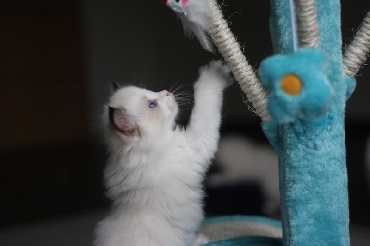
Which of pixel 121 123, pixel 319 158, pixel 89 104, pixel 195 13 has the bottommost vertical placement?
pixel 319 158

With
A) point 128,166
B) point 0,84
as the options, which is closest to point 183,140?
point 128,166

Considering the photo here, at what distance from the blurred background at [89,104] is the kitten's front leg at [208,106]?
1.83 ft

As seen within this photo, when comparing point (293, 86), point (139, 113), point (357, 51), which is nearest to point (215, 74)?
point (139, 113)

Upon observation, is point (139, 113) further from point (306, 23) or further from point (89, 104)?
point (89, 104)

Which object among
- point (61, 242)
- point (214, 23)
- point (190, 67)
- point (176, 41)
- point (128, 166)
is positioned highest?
point (176, 41)

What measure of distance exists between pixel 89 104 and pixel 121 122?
2.05 metres

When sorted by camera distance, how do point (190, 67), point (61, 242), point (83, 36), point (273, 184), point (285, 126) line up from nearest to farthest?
point (285, 126), point (61, 242), point (273, 184), point (190, 67), point (83, 36)

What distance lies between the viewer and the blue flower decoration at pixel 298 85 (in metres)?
0.67

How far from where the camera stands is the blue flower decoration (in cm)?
67

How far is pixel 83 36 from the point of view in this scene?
3.07 meters

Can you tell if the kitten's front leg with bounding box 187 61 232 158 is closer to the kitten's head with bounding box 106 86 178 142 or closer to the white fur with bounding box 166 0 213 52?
the kitten's head with bounding box 106 86 178 142

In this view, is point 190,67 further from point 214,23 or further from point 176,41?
→ point 214,23

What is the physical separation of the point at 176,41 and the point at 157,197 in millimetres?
1633

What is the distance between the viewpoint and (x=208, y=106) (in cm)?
123
